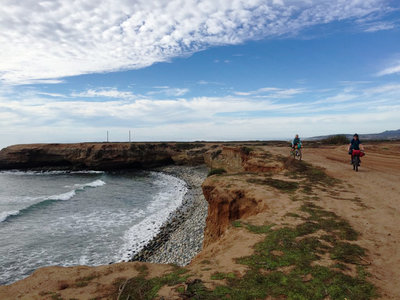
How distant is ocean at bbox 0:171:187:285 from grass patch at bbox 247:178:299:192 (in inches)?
345

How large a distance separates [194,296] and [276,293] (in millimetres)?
1365

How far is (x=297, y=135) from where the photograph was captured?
1802cm

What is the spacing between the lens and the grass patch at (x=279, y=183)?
11273mm

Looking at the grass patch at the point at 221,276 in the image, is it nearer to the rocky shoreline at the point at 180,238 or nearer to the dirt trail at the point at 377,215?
the dirt trail at the point at 377,215

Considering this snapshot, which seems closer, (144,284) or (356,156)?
(144,284)

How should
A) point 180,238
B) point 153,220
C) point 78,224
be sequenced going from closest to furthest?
1. point 180,238
2. point 78,224
3. point 153,220

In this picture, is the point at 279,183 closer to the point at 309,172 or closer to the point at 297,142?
the point at 309,172

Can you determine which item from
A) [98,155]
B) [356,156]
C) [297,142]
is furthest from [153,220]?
[98,155]

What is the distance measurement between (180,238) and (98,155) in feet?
142

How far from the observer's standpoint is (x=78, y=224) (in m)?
19.7

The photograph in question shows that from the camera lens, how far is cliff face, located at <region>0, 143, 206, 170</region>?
176 feet

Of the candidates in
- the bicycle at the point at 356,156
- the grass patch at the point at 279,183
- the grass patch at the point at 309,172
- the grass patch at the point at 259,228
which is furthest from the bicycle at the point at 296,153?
the grass patch at the point at 259,228

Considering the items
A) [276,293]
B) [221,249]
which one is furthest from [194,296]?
[221,249]

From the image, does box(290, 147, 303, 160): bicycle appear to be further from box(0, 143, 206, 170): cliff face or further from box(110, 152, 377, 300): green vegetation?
box(0, 143, 206, 170): cliff face
